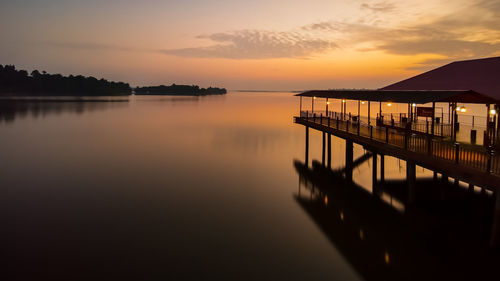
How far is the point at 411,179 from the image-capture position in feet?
53.7

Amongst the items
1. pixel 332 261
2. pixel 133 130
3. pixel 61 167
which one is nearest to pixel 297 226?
pixel 332 261

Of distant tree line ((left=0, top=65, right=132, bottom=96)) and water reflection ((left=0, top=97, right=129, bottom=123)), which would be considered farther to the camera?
distant tree line ((left=0, top=65, right=132, bottom=96))

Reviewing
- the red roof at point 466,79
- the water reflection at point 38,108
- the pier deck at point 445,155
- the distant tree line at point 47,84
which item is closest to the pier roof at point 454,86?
the red roof at point 466,79

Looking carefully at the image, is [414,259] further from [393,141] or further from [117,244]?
[117,244]

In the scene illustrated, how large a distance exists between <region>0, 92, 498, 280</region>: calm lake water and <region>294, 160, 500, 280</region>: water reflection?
55mm

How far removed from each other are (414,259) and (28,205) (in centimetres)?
1798

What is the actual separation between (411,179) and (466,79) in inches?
286

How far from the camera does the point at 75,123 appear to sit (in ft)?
187

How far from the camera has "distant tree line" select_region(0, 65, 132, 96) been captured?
147125mm

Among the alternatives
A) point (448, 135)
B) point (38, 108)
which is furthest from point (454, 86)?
point (38, 108)

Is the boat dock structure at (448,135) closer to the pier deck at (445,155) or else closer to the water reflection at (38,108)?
the pier deck at (445,155)

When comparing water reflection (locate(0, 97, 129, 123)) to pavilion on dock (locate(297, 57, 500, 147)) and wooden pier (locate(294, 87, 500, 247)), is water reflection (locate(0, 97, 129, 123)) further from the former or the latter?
pavilion on dock (locate(297, 57, 500, 147))

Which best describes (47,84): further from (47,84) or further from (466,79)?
(466,79)

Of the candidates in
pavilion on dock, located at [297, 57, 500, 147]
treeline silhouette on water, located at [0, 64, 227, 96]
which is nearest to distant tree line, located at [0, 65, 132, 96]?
treeline silhouette on water, located at [0, 64, 227, 96]
